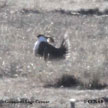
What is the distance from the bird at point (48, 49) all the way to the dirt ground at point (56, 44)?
12 cm

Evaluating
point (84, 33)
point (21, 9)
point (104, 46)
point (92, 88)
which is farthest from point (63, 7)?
point (92, 88)

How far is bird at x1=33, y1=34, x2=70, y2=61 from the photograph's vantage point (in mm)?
9320

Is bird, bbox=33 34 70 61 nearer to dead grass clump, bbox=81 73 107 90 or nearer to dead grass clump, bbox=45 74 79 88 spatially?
dead grass clump, bbox=45 74 79 88

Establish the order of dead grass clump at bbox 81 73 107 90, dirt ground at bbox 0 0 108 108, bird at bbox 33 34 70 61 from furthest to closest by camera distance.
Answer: bird at bbox 33 34 70 61 → dead grass clump at bbox 81 73 107 90 → dirt ground at bbox 0 0 108 108

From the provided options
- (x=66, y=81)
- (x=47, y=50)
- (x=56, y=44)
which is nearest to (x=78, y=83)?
(x=66, y=81)

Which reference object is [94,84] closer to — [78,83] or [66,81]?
[78,83]

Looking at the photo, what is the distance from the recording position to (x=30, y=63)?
29.5 ft

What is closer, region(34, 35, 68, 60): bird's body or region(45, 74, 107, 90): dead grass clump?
region(45, 74, 107, 90): dead grass clump

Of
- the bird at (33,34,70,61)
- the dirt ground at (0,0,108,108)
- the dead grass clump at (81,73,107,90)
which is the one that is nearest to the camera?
the dirt ground at (0,0,108,108)

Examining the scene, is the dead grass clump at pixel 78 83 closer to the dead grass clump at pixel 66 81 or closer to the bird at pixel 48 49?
the dead grass clump at pixel 66 81

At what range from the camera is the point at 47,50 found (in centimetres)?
951

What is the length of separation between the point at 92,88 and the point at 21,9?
4410 mm

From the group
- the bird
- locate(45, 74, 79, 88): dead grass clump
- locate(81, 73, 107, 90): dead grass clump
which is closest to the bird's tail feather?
the bird

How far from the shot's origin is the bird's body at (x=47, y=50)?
30.6ft
